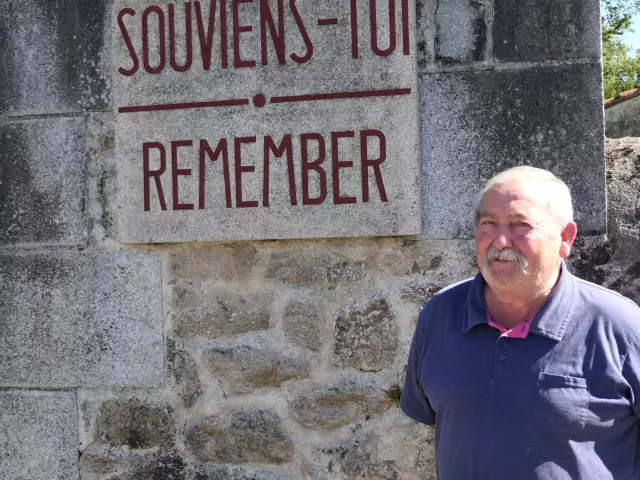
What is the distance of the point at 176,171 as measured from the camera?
2.72m

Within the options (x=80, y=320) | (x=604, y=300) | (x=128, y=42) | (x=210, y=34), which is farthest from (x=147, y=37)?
(x=604, y=300)

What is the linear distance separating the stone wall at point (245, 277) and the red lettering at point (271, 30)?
0.46m

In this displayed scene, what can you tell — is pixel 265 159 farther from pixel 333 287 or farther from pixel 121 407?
pixel 121 407

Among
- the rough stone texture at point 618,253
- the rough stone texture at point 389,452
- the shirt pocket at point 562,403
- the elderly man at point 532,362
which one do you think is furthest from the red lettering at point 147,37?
the shirt pocket at point 562,403

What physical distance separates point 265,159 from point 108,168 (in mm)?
543

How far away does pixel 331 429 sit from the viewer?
266cm

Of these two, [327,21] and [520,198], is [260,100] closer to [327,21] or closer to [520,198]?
[327,21]

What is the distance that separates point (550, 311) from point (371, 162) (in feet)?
2.79

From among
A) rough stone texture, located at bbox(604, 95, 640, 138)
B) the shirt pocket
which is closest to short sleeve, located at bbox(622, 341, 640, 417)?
the shirt pocket

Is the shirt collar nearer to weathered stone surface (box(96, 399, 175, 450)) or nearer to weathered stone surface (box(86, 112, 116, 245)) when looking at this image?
weathered stone surface (box(96, 399, 175, 450))

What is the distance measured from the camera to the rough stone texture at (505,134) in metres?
2.52

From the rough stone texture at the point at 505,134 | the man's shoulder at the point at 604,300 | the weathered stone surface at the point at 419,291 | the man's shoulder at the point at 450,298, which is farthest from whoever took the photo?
the weathered stone surface at the point at 419,291

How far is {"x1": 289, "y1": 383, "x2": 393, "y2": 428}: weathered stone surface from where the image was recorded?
2635mm

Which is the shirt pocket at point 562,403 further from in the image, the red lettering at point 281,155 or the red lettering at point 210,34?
the red lettering at point 210,34
